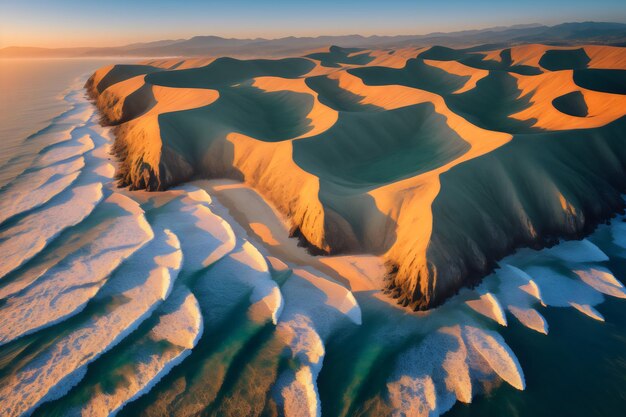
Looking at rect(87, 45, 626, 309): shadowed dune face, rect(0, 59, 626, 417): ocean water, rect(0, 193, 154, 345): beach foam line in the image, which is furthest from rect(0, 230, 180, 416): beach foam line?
rect(87, 45, 626, 309): shadowed dune face

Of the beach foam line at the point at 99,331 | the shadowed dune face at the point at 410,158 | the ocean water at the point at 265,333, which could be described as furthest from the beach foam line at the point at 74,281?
the shadowed dune face at the point at 410,158

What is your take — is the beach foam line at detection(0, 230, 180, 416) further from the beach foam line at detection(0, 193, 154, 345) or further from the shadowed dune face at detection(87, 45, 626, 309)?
the shadowed dune face at detection(87, 45, 626, 309)

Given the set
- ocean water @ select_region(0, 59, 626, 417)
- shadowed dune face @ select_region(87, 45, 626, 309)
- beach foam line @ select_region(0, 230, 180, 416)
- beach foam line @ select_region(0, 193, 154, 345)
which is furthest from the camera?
shadowed dune face @ select_region(87, 45, 626, 309)

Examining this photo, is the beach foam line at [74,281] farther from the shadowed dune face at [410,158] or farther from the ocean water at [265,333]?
the shadowed dune face at [410,158]

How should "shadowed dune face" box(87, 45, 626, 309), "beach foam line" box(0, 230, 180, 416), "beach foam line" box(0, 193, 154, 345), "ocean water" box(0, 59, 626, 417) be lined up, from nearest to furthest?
"ocean water" box(0, 59, 626, 417) → "beach foam line" box(0, 230, 180, 416) → "beach foam line" box(0, 193, 154, 345) → "shadowed dune face" box(87, 45, 626, 309)

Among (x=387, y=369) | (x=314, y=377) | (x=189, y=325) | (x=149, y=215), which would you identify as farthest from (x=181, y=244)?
(x=387, y=369)

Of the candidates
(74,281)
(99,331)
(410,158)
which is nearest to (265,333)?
(99,331)

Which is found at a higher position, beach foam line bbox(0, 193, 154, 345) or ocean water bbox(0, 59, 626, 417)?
beach foam line bbox(0, 193, 154, 345)

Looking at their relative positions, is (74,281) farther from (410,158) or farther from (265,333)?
(410,158)
